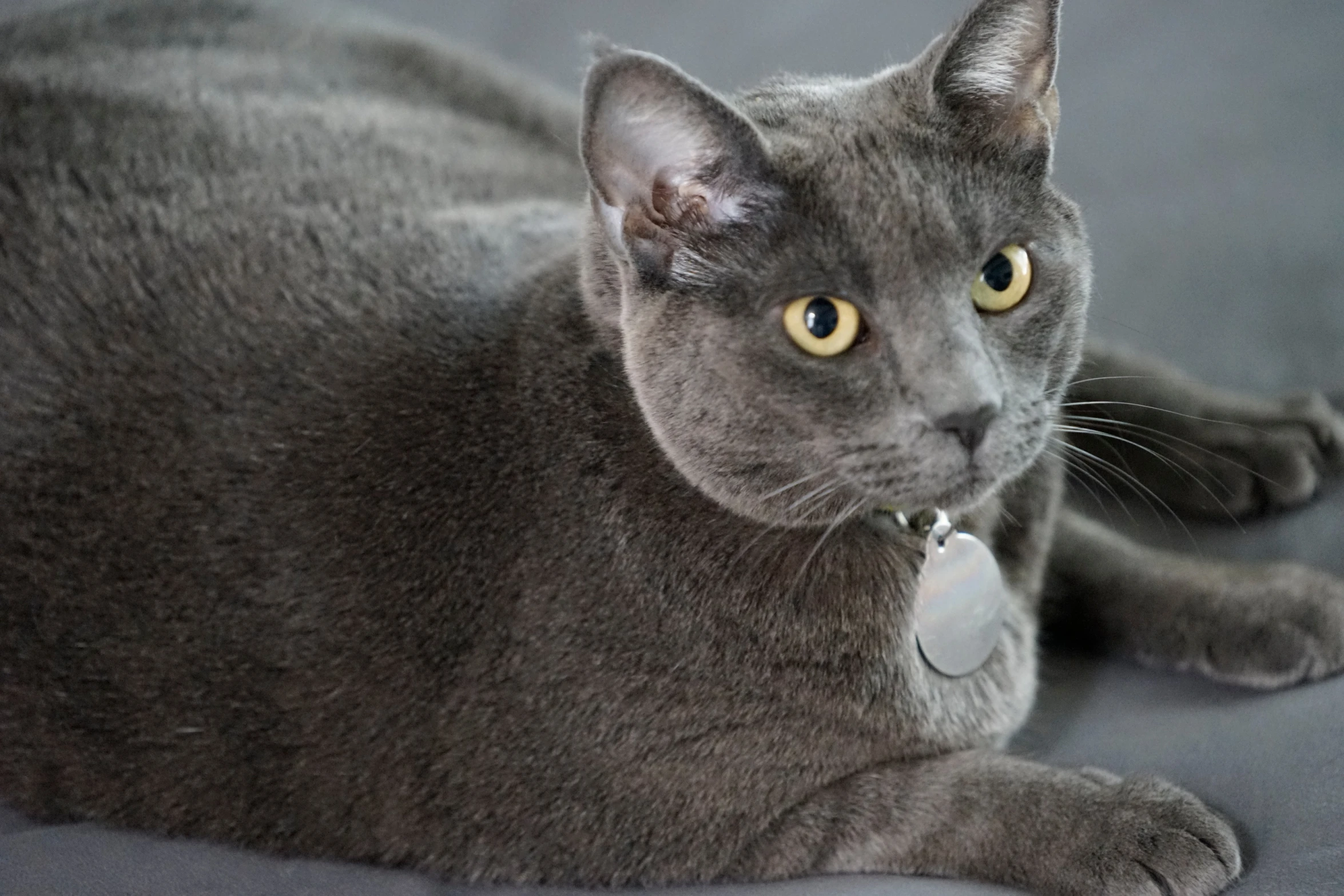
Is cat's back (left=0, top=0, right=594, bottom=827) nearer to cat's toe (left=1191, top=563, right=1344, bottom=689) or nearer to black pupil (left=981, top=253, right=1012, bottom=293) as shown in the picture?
black pupil (left=981, top=253, right=1012, bottom=293)

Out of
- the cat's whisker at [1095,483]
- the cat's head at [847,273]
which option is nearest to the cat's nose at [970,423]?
the cat's head at [847,273]

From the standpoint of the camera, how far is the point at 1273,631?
1306 mm

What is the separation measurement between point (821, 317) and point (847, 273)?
0.14ft

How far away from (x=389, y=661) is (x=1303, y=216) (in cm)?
151

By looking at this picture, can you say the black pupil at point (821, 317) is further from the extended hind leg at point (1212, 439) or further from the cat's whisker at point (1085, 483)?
the extended hind leg at point (1212, 439)

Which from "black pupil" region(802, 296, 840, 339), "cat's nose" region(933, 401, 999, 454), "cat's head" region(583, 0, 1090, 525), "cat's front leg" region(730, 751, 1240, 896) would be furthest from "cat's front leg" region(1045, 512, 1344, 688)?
"black pupil" region(802, 296, 840, 339)

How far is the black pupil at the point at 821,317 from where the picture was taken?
104cm

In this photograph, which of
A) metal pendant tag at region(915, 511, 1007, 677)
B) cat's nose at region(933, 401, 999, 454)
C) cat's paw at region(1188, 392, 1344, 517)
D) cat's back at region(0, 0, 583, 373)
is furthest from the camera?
cat's paw at region(1188, 392, 1344, 517)

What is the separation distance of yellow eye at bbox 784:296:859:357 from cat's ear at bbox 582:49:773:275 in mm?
93

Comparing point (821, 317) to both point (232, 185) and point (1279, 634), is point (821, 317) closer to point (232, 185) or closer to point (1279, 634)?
point (1279, 634)

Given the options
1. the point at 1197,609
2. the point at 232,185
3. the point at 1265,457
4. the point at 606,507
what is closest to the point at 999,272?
the point at 606,507

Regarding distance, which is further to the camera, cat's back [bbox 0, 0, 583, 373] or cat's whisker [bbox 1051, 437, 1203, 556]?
cat's whisker [bbox 1051, 437, 1203, 556]

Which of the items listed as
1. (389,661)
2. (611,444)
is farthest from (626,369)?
(389,661)

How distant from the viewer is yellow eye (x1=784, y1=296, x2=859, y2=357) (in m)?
1.03
